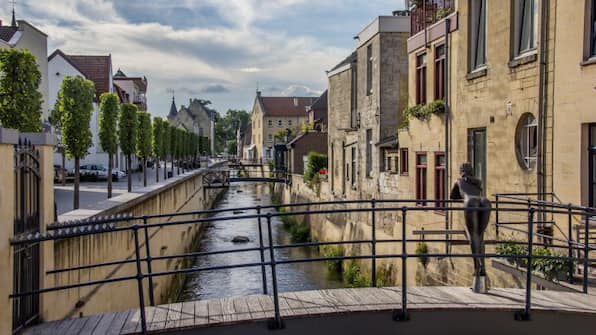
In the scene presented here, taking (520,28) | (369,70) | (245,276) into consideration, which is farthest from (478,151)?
(245,276)

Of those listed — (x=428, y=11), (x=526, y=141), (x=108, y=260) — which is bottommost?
(x=108, y=260)

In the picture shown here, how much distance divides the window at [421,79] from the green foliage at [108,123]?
34.5ft

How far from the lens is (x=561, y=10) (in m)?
11.1

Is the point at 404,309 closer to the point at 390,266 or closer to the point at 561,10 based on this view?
the point at 561,10

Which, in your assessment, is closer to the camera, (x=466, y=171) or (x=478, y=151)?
(x=466, y=171)

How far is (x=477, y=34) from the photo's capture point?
1471 cm

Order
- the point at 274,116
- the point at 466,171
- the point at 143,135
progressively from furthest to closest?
the point at 274,116, the point at 143,135, the point at 466,171

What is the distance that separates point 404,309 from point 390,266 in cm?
1412

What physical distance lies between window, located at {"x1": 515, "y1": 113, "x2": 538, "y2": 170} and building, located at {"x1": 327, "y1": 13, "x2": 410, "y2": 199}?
911 cm

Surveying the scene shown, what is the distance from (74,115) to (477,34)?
35.3ft

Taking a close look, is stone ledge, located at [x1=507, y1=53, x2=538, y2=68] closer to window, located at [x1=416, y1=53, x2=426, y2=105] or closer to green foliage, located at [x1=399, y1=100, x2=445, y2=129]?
green foliage, located at [x1=399, y1=100, x2=445, y2=129]

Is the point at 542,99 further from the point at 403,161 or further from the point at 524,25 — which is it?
the point at 403,161

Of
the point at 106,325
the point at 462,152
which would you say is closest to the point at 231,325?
the point at 106,325

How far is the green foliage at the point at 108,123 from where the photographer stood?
834 inches
